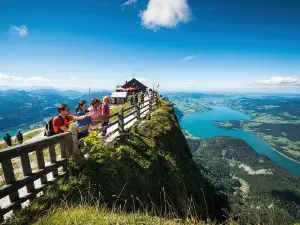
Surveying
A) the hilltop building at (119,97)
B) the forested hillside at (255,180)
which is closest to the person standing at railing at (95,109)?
the hilltop building at (119,97)

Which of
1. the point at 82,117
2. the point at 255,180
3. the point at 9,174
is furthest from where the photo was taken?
the point at 255,180

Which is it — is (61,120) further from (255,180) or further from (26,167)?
(255,180)

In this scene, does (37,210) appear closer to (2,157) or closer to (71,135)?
(2,157)

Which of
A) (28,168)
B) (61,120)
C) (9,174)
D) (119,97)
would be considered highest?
(61,120)

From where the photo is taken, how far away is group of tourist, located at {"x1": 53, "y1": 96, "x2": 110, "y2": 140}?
735cm

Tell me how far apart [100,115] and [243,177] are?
168m

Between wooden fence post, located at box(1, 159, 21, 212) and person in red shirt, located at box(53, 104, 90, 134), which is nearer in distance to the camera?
wooden fence post, located at box(1, 159, 21, 212)

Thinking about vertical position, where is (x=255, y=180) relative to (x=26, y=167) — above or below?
below

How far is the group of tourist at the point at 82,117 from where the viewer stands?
7.35m

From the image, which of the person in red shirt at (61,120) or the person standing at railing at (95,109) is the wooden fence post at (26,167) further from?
the person standing at railing at (95,109)

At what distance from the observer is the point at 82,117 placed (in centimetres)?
858

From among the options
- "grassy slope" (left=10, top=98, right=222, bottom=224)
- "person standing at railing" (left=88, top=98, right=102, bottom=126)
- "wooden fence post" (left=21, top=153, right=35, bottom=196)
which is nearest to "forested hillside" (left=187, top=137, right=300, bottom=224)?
"grassy slope" (left=10, top=98, right=222, bottom=224)

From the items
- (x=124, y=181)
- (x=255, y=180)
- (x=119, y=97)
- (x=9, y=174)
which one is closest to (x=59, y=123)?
(x=9, y=174)

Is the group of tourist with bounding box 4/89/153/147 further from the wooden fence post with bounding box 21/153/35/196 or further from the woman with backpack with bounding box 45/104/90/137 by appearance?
the wooden fence post with bounding box 21/153/35/196
